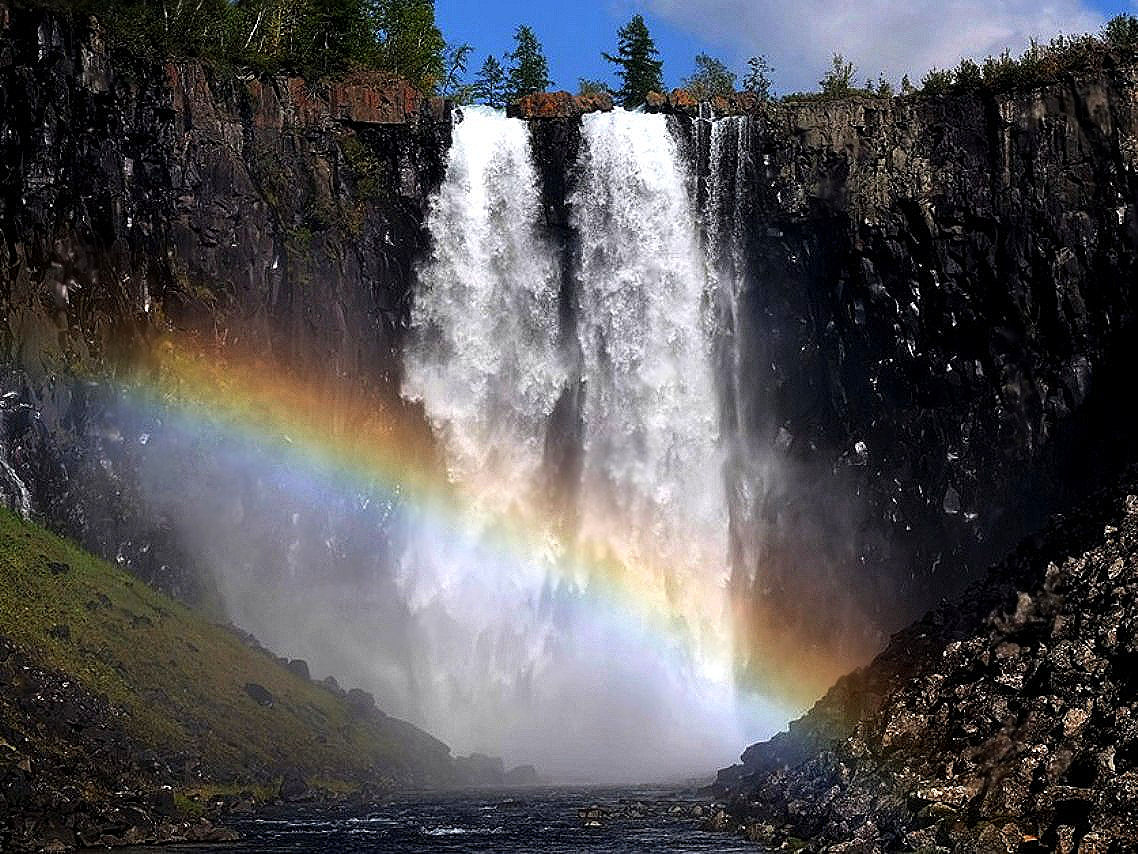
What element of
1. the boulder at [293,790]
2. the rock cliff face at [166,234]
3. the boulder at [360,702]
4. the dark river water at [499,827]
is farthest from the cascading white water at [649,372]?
the boulder at [293,790]

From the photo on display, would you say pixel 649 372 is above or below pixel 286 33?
below

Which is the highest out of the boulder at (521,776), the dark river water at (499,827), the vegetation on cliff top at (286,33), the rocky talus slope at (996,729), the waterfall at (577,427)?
the vegetation on cliff top at (286,33)

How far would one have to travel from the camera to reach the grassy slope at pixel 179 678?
43469 mm

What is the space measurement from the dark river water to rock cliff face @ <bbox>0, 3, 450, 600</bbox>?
19.7m

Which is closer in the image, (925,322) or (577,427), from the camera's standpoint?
(925,322)

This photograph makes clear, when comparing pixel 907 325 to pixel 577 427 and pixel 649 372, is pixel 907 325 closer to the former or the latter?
pixel 649 372

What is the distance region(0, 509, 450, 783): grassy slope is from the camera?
1711 inches

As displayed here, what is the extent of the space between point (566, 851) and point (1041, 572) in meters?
15.0

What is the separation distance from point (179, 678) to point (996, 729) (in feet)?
91.0

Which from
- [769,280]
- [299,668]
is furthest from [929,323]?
[299,668]

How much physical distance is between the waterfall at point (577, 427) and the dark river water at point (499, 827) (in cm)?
1869

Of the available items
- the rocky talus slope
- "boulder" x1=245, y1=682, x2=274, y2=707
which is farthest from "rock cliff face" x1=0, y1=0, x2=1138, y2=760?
the rocky talus slope

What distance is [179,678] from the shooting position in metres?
47.4

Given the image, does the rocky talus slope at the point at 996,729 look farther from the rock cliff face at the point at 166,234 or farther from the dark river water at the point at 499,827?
the rock cliff face at the point at 166,234
